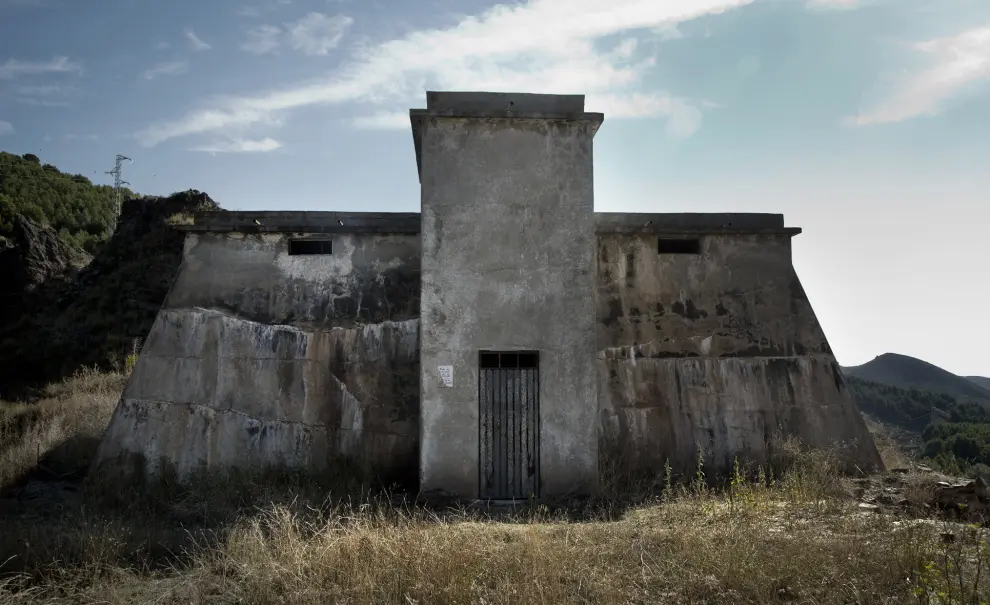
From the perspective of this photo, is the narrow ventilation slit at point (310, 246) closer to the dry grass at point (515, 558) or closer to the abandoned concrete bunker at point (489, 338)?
the abandoned concrete bunker at point (489, 338)

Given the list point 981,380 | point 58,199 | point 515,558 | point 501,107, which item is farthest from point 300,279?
point 981,380

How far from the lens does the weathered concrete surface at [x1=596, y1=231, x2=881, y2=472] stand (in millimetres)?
10797

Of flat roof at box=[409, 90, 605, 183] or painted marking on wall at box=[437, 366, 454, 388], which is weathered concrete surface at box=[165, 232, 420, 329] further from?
flat roof at box=[409, 90, 605, 183]

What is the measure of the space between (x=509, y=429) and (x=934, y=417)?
103ft

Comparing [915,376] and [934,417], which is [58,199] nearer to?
[934,417]

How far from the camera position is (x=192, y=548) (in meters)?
7.05

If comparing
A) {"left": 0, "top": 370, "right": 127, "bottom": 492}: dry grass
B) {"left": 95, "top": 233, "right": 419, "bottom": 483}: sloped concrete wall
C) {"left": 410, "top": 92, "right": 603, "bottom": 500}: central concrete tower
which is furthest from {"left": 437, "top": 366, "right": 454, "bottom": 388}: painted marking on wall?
{"left": 0, "top": 370, "right": 127, "bottom": 492}: dry grass

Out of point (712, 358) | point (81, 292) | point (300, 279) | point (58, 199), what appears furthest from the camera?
point (58, 199)

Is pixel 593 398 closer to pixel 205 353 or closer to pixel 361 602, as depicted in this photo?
pixel 361 602

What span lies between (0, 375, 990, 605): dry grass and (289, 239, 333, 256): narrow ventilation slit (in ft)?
15.0

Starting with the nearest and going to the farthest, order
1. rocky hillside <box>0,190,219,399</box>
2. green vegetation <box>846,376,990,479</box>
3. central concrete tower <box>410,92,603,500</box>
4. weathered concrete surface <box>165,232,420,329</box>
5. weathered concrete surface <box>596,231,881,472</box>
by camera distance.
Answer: central concrete tower <box>410,92,603,500</box> → weathered concrete surface <box>596,231,881,472</box> → weathered concrete surface <box>165,232,420,329</box> → rocky hillside <box>0,190,219,399</box> → green vegetation <box>846,376,990,479</box>

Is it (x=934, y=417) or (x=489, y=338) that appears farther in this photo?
(x=934, y=417)

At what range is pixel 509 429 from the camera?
9.36 meters

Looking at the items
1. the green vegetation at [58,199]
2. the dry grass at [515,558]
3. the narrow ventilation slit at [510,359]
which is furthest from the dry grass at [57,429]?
the green vegetation at [58,199]
